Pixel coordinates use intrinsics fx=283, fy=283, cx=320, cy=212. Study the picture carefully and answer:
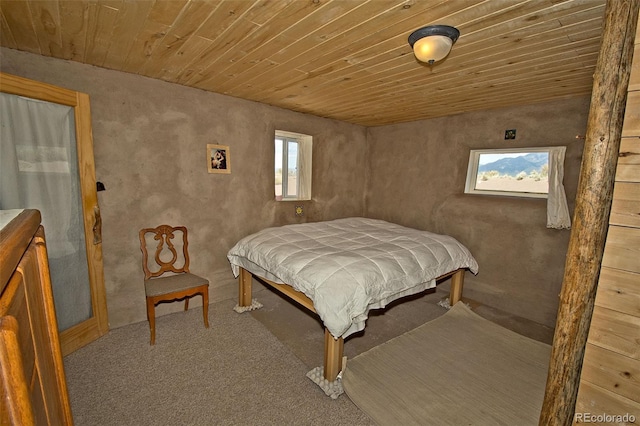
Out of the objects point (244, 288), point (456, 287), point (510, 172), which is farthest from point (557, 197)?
point (244, 288)

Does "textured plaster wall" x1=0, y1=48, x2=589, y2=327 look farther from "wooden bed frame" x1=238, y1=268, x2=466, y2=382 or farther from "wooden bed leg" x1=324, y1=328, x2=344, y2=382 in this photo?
"wooden bed leg" x1=324, y1=328, x2=344, y2=382

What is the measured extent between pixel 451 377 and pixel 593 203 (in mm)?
1681

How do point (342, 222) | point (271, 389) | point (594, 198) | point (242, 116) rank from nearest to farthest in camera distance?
point (594, 198) → point (271, 389) → point (242, 116) → point (342, 222)

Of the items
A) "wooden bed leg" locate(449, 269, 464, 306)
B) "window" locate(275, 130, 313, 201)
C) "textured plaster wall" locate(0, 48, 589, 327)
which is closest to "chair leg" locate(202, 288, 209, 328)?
"textured plaster wall" locate(0, 48, 589, 327)

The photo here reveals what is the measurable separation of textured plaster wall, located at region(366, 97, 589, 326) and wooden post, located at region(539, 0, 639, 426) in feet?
7.28

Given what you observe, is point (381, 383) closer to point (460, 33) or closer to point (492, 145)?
point (460, 33)

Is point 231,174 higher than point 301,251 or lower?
higher

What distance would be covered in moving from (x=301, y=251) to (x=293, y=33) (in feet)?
5.49

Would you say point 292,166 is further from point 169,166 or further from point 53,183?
point 53,183

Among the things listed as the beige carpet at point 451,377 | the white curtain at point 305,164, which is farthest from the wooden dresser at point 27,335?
the white curtain at point 305,164

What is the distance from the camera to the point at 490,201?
3504 mm

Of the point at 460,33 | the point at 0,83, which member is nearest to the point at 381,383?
the point at 460,33

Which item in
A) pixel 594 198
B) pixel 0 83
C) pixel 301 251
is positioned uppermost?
pixel 0 83

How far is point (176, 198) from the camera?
9.83 feet
